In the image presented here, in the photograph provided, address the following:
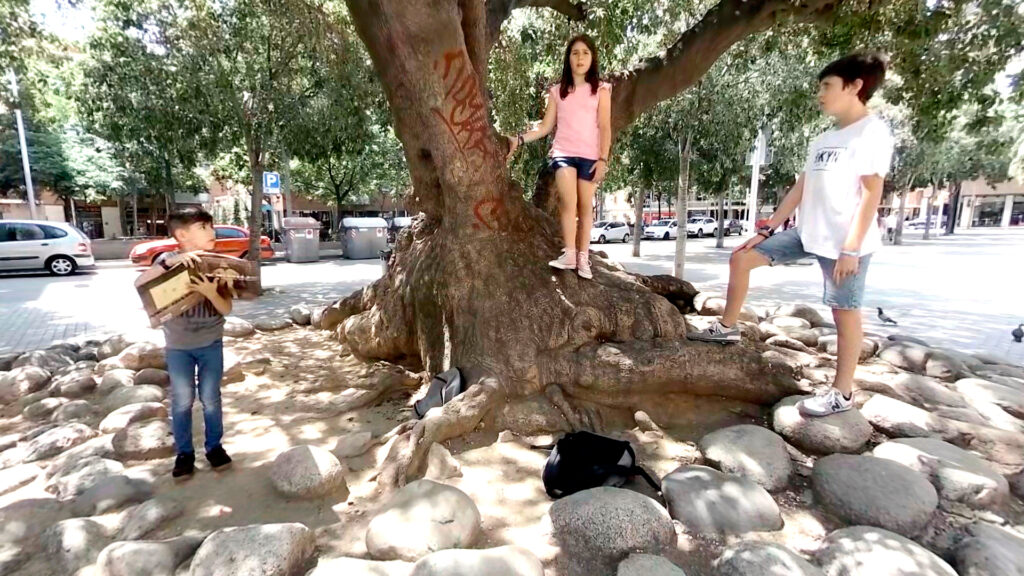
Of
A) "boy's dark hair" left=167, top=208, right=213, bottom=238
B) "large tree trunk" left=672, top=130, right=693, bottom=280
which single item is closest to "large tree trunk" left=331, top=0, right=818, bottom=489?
"boy's dark hair" left=167, top=208, right=213, bottom=238

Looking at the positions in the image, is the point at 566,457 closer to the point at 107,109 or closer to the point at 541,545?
the point at 541,545

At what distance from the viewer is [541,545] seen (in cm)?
220

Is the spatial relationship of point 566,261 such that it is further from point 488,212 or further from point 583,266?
point 488,212

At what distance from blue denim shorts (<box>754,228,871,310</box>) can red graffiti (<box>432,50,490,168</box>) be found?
6.68ft

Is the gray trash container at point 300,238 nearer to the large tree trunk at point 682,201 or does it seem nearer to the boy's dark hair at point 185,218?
the large tree trunk at point 682,201

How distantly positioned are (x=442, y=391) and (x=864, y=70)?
2.97 m

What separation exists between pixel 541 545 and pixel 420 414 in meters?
1.41

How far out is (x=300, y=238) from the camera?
17.7 meters

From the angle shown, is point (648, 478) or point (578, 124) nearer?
point (648, 478)

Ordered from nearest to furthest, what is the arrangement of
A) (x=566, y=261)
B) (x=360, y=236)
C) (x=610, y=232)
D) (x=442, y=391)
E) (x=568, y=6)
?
(x=442, y=391), (x=566, y=261), (x=568, y=6), (x=360, y=236), (x=610, y=232)

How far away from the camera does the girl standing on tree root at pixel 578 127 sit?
3.51 m

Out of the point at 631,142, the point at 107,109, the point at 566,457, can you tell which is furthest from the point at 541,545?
the point at 631,142

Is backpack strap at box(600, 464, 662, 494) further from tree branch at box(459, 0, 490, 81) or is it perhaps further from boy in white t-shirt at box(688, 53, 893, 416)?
tree branch at box(459, 0, 490, 81)

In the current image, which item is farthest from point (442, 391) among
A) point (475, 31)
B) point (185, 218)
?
point (475, 31)
